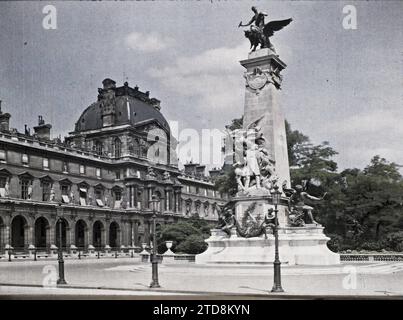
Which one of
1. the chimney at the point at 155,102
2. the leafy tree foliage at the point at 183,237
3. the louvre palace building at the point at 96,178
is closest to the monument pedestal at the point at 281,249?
the leafy tree foliage at the point at 183,237

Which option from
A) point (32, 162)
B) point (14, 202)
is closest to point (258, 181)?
point (14, 202)

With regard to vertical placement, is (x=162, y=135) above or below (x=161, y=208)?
above

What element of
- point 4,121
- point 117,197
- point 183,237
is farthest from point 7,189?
point 183,237

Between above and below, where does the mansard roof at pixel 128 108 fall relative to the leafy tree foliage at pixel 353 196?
above

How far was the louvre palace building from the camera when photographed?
6009 cm

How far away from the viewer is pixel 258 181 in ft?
90.1

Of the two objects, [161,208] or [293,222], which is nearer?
[293,222]

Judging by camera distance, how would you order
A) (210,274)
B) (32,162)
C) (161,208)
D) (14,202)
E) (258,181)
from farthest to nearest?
1. (161,208)
2. (32,162)
3. (14,202)
4. (258,181)
5. (210,274)

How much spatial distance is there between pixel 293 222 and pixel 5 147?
3981 cm

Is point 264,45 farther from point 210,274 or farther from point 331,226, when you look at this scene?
point 331,226

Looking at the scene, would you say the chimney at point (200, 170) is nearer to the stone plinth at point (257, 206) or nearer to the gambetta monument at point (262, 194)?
the gambetta monument at point (262, 194)

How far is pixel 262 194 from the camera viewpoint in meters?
26.9

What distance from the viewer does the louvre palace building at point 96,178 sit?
60.1 m

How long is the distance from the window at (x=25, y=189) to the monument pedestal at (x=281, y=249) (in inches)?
1522
